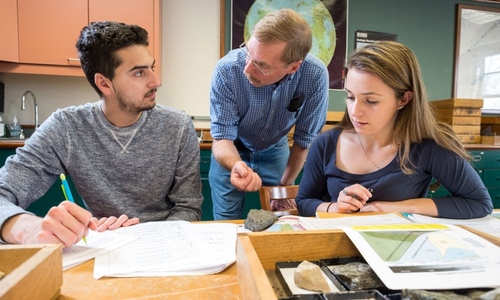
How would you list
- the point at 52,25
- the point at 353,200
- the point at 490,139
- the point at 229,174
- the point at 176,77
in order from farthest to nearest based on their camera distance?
1. the point at 490,139
2. the point at 176,77
3. the point at 52,25
4. the point at 229,174
5. the point at 353,200

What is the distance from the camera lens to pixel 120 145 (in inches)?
51.0

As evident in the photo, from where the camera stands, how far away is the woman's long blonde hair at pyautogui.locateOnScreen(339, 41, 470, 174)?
1.20 m

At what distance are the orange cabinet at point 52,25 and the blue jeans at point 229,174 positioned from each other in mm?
1389

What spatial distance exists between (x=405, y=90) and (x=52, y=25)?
2424 mm

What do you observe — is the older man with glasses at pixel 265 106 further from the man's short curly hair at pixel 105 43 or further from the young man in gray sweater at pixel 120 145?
the man's short curly hair at pixel 105 43

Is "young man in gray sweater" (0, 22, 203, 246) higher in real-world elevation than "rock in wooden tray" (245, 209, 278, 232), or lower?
higher

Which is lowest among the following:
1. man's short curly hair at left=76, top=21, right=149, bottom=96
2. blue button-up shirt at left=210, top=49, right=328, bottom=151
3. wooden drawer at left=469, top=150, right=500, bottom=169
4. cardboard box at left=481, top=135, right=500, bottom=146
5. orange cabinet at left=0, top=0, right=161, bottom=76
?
wooden drawer at left=469, top=150, right=500, bottom=169

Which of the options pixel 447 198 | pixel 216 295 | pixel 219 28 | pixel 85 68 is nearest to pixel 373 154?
pixel 447 198

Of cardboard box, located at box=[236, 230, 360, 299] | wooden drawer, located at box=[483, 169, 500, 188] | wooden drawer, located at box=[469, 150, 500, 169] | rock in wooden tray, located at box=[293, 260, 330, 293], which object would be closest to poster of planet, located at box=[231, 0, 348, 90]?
wooden drawer, located at box=[469, 150, 500, 169]

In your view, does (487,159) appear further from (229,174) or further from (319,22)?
(229,174)

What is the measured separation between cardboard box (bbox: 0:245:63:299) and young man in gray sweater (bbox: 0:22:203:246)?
64 cm

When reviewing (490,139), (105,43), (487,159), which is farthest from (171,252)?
(490,139)

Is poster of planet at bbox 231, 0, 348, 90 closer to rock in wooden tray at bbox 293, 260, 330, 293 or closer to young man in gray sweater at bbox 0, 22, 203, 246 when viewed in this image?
young man in gray sweater at bbox 0, 22, 203, 246

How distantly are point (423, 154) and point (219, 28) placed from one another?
7.57 feet
